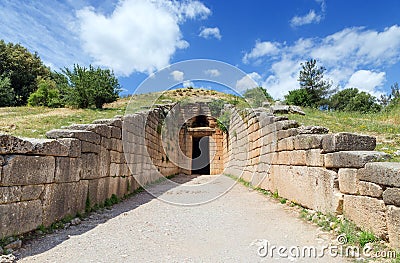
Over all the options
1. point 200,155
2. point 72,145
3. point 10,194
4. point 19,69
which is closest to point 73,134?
point 72,145

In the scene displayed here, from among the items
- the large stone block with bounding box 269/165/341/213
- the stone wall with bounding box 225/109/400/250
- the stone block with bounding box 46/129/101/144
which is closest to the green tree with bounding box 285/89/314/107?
the stone wall with bounding box 225/109/400/250

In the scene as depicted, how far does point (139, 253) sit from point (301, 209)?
341 cm

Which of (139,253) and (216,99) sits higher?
(216,99)

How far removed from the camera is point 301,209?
591 cm

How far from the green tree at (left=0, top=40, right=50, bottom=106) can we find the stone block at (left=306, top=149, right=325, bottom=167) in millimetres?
30273

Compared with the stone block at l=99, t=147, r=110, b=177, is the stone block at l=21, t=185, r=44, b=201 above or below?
below

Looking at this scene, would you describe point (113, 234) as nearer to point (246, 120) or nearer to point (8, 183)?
point (8, 183)

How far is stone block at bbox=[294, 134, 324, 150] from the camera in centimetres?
538

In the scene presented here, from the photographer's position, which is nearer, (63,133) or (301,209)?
(63,133)

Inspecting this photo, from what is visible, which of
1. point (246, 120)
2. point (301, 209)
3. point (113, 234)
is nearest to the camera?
point (113, 234)

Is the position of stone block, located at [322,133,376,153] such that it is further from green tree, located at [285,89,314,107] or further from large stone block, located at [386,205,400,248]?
green tree, located at [285,89,314,107]

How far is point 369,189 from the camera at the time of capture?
12.5 ft

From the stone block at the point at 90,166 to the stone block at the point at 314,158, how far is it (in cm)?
404

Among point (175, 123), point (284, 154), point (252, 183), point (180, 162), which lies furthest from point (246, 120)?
point (180, 162)
